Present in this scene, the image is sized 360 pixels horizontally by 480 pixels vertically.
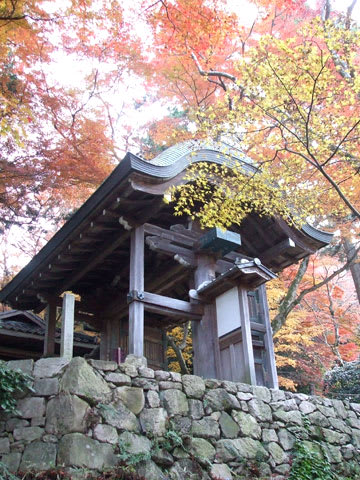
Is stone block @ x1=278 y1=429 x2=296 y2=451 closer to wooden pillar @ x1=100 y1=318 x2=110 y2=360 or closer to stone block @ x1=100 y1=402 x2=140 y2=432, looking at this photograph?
stone block @ x1=100 y1=402 x2=140 y2=432

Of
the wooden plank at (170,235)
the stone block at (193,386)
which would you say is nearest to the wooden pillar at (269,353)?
the wooden plank at (170,235)

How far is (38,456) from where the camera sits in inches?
201

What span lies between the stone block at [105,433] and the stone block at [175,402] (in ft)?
3.03

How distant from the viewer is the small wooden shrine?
757cm

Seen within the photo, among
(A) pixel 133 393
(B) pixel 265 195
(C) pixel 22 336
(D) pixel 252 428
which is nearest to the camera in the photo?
(A) pixel 133 393

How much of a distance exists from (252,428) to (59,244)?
4.84m

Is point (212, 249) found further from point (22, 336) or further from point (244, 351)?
point (22, 336)

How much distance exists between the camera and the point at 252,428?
6.79 meters

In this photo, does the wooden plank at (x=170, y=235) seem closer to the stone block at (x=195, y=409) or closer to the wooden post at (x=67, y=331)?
the wooden post at (x=67, y=331)

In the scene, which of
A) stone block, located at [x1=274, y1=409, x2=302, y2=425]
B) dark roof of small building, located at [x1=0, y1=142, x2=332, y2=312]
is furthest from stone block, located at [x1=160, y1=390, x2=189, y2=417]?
dark roof of small building, located at [x1=0, y1=142, x2=332, y2=312]

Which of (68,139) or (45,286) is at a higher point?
(68,139)

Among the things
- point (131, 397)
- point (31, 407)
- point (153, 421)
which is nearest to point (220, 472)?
point (153, 421)

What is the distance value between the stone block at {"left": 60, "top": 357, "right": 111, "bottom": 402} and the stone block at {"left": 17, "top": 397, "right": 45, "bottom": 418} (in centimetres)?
33

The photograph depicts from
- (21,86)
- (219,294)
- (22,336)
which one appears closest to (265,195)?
(219,294)
